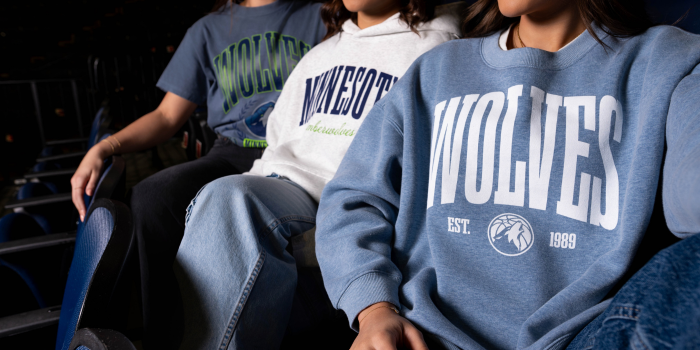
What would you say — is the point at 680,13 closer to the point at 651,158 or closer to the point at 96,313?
the point at 651,158

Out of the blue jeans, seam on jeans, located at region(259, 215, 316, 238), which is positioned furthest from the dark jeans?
seam on jeans, located at region(259, 215, 316, 238)

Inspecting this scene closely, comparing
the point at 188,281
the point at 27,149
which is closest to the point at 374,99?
the point at 188,281

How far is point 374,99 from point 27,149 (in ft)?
16.1

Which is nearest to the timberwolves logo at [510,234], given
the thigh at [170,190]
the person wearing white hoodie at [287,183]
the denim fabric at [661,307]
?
Result: the denim fabric at [661,307]

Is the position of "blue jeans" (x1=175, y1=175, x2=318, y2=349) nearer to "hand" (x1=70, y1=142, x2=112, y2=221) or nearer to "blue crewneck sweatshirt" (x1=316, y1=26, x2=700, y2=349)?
"blue crewneck sweatshirt" (x1=316, y1=26, x2=700, y2=349)

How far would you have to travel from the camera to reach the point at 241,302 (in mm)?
765

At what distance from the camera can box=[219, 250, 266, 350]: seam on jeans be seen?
742mm

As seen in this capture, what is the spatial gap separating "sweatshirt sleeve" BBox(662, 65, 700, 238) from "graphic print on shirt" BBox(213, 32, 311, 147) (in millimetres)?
1190

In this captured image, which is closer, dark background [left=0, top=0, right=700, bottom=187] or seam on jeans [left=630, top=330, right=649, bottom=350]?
seam on jeans [left=630, top=330, right=649, bottom=350]

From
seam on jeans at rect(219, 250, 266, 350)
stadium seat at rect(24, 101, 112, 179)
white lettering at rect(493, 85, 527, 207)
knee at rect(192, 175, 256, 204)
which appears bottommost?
stadium seat at rect(24, 101, 112, 179)

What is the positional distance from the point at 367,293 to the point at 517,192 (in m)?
0.30

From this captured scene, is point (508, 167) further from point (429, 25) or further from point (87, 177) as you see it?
point (87, 177)

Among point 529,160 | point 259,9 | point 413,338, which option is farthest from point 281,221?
point 259,9

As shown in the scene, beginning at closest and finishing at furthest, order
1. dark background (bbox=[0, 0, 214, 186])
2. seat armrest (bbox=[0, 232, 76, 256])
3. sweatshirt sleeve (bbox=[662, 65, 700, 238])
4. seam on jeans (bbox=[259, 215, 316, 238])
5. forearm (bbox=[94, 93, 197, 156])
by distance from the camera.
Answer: sweatshirt sleeve (bbox=[662, 65, 700, 238]), seam on jeans (bbox=[259, 215, 316, 238]), seat armrest (bbox=[0, 232, 76, 256]), forearm (bbox=[94, 93, 197, 156]), dark background (bbox=[0, 0, 214, 186])
